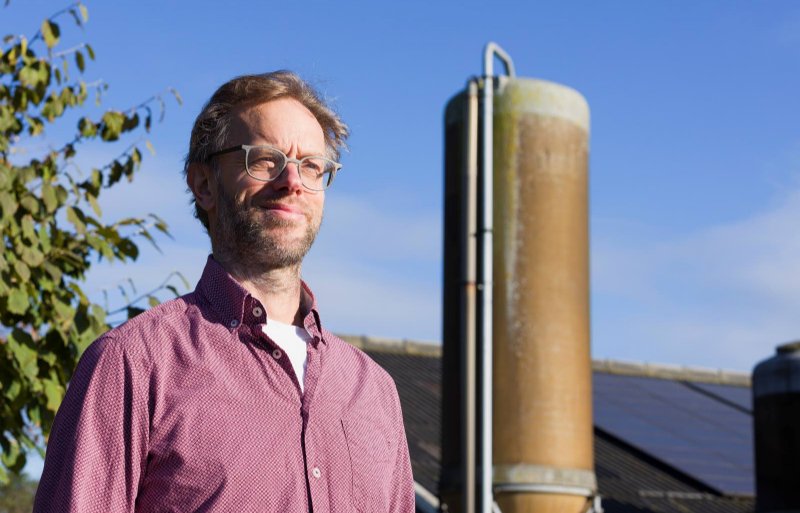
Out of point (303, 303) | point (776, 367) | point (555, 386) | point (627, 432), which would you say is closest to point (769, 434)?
point (776, 367)

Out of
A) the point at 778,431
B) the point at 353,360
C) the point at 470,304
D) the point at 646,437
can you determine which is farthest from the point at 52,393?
the point at 646,437

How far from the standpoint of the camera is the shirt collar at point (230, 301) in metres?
2.93

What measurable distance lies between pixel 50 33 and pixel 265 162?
15.7 feet

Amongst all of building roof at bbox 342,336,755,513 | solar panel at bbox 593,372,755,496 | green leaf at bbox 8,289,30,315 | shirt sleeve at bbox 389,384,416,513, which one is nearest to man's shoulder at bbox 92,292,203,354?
shirt sleeve at bbox 389,384,416,513

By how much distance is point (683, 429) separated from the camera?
55.6ft

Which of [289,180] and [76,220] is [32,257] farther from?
[289,180]

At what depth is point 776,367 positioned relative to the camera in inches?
535

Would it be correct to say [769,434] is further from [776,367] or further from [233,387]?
[233,387]

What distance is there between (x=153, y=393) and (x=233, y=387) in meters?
0.18

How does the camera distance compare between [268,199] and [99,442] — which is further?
[268,199]

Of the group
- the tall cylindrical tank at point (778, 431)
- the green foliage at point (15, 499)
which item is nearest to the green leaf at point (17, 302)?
the tall cylindrical tank at point (778, 431)

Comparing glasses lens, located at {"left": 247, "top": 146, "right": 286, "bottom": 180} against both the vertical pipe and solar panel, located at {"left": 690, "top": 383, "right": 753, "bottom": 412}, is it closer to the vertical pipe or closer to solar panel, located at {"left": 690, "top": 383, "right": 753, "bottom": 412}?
the vertical pipe

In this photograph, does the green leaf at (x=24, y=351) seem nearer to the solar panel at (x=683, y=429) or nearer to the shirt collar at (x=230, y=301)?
the shirt collar at (x=230, y=301)

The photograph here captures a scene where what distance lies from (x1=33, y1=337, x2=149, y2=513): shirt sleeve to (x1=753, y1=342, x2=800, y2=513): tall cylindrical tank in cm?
1130
